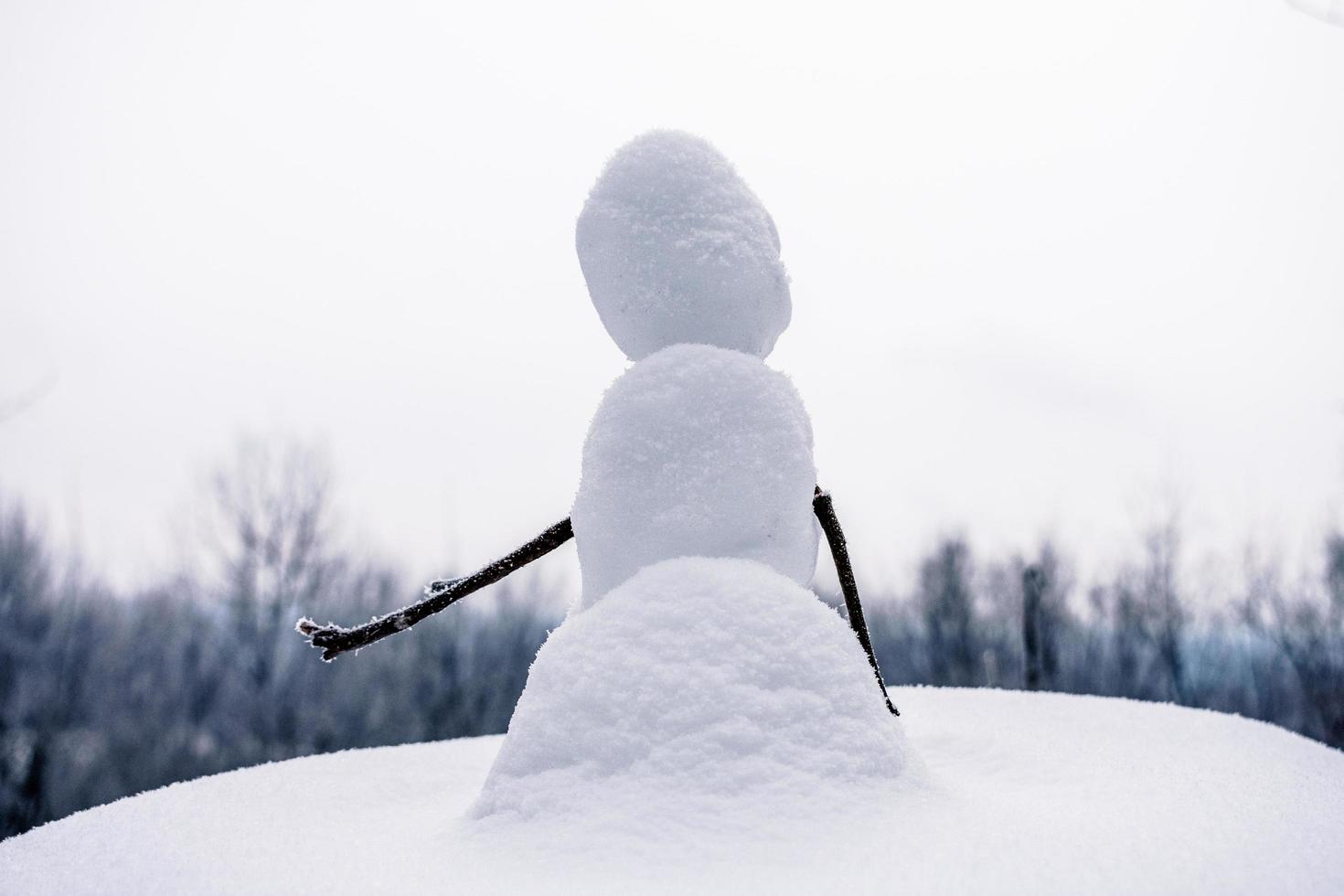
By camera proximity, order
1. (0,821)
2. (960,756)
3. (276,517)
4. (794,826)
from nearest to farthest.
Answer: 1. (794,826)
2. (960,756)
3. (0,821)
4. (276,517)

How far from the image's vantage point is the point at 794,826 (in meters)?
2.19

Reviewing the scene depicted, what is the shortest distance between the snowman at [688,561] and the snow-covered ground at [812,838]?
0.56ft

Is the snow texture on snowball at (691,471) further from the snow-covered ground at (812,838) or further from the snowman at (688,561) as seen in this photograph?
the snow-covered ground at (812,838)

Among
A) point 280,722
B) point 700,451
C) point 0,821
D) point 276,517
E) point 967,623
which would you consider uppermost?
point 276,517

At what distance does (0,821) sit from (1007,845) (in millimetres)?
24634

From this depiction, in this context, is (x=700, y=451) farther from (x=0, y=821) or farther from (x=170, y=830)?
(x=0, y=821)

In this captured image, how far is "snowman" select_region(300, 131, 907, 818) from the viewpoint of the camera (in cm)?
244

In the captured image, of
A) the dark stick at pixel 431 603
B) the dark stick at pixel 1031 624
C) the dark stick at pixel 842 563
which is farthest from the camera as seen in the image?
the dark stick at pixel 1031 624

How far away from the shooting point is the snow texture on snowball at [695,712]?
2.34 meters

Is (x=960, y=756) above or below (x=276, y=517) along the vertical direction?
below

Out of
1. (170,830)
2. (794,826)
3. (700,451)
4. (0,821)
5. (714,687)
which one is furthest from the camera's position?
(0,821)

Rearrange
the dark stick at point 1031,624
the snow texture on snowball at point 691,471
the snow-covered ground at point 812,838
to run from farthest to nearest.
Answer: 1. the dark stick at point 1031,624
2. the snow texture on snowball at point 691,471
3. the snow-covered ground at point 812,838

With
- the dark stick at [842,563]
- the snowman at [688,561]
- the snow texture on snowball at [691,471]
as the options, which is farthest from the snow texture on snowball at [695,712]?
the dark stick at [842,563]

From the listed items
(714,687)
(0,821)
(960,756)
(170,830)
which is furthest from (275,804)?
(0,821)
